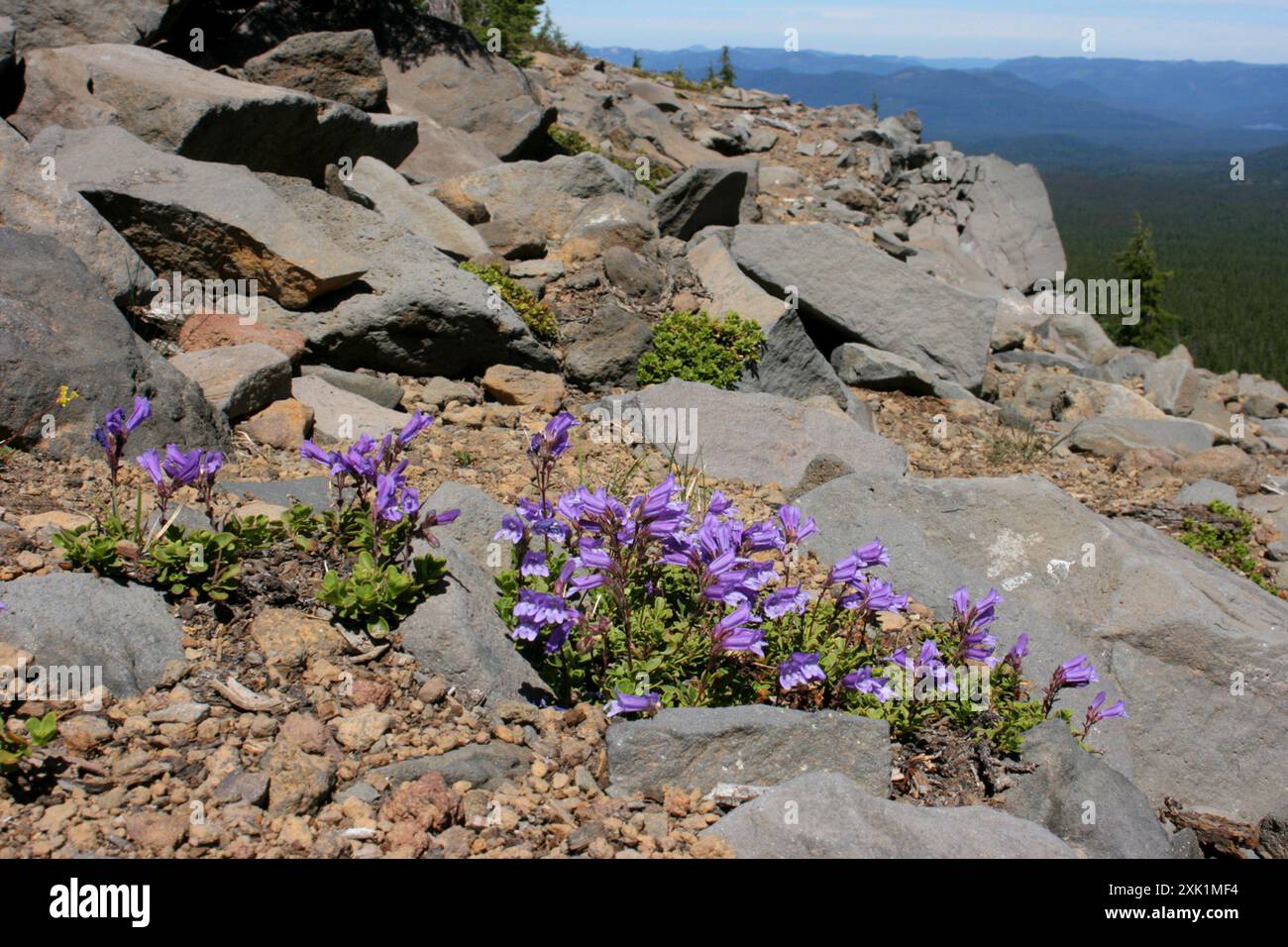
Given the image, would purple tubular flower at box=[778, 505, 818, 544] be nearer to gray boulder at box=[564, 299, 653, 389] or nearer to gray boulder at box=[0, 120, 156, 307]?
gray boulder at box=[564, 299, 653, 389]

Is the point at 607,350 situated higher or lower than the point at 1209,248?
lower

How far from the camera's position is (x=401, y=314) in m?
8.34

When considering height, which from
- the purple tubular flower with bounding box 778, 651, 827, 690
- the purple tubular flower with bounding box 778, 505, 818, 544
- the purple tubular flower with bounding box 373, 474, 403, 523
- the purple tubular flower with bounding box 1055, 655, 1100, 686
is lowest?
the purple tubular flower with bounding box 1055, 655, 1100, 686

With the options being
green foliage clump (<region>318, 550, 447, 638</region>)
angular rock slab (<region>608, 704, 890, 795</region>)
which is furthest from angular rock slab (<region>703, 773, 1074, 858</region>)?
green foliage clump (<region>318, 550, 447, 638</region>)

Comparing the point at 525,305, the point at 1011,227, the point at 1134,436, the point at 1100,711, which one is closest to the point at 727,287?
the point at 525,305

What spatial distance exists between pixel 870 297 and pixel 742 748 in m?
8.52

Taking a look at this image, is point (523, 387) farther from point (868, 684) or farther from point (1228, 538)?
point (1228, 538)

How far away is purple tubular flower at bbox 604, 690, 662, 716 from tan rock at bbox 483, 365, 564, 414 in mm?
4648

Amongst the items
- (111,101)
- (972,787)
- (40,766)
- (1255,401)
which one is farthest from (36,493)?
(1255,401)

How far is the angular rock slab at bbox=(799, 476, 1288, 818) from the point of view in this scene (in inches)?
228

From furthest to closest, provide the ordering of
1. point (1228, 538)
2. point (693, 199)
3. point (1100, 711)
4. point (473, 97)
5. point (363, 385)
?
point (473, 97) → point (693, 199) → point (1228, 538) → point (363, 385) → point (1100, 711)

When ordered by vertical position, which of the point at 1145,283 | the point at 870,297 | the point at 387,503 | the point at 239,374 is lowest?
the point at 387,503
